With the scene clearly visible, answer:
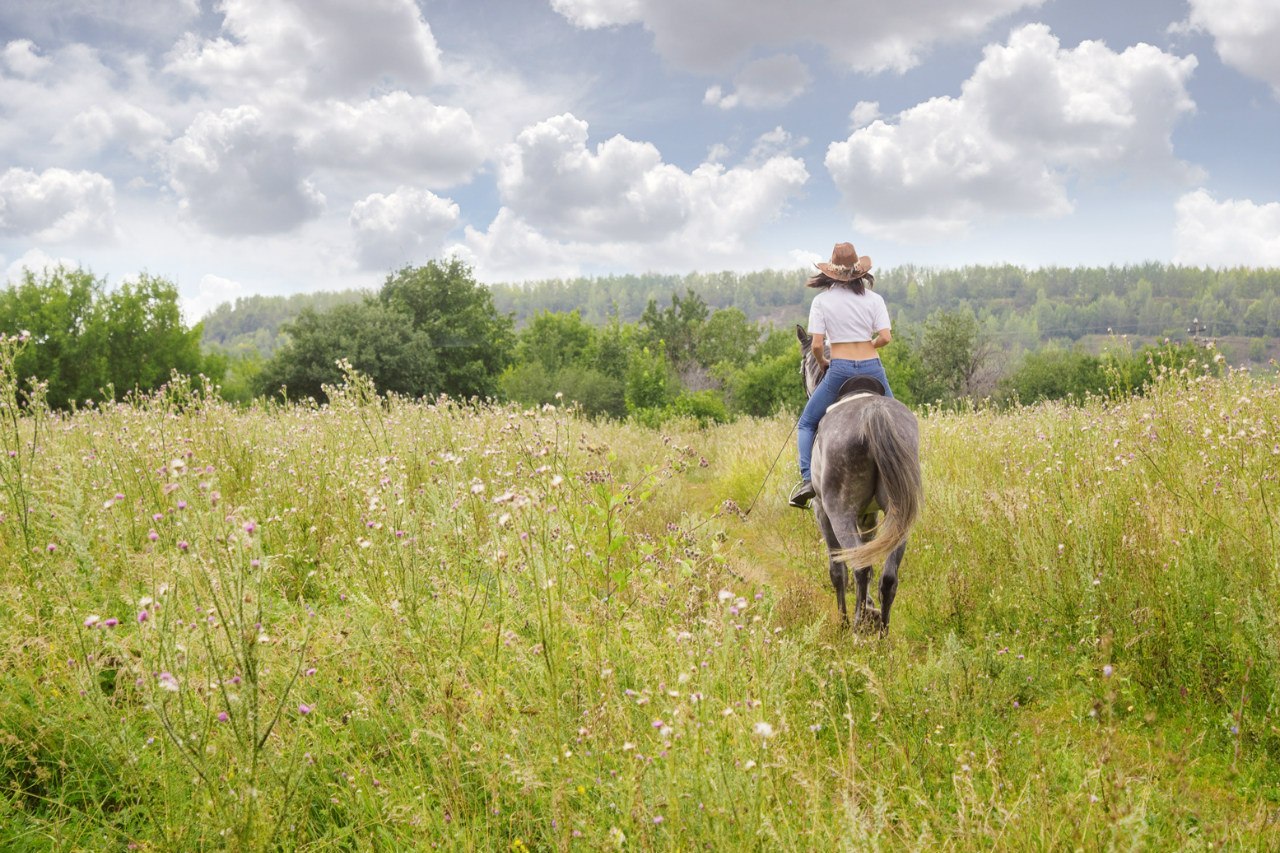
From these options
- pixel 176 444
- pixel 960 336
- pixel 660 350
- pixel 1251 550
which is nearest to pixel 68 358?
pixel 660 350

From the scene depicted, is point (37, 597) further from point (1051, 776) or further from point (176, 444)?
point (1051, 776)

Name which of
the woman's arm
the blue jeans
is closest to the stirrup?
the blue jeans

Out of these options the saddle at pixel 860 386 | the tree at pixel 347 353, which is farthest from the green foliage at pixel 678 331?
the saddle at pixel 860 386

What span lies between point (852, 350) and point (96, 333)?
52.8 metres

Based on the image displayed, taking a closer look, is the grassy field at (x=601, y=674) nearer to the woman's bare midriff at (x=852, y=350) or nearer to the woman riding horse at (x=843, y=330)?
the woman riding horse at (x=843, y=330)

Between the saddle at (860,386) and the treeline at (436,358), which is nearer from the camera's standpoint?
the saddle at (860,386)

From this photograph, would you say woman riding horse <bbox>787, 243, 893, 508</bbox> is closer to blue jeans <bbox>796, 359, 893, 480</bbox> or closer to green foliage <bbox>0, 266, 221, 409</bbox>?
blue jeans <bbox>796, 359, 893, 480</bbox>

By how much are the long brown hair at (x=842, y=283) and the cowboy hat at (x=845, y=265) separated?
40 mm

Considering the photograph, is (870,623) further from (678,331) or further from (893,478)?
(678,331)

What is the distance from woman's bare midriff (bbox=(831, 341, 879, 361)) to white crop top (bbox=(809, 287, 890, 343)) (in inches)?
1.1

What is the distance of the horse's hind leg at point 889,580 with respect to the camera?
5.02m

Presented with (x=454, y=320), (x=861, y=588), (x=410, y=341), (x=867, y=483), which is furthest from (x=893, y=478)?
(x=454, y=320)

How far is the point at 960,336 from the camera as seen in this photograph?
59312mm

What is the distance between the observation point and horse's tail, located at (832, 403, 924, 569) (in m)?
4.88
